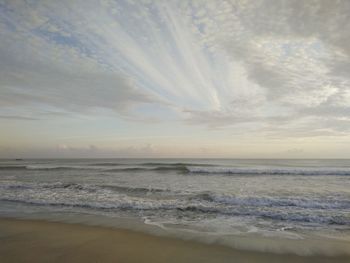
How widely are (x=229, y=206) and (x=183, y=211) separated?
1926mm

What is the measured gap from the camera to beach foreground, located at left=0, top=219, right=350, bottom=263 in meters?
4.59

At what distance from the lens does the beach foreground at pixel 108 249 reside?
181 inches

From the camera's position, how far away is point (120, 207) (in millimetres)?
9258

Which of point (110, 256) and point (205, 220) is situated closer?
point (110, 256)

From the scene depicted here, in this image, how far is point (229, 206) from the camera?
9.35m

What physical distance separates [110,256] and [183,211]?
165 inches

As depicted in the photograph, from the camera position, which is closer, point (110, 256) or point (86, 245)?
point (110, 256)

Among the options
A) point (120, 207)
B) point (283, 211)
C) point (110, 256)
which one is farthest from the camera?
point (120, 207)

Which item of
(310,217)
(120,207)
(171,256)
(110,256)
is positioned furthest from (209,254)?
(120,207)

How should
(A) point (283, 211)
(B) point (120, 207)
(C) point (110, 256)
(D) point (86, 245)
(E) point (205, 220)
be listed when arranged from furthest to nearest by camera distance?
1. (B) point (120, 207)
2. (A) point (283, 211)
3. (E) point (205, 220)
4. (D) point (86, 245)
5. (C) point (110, 256)

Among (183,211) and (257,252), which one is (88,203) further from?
(257,252)

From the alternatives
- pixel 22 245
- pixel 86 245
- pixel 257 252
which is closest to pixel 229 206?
pixel 257 252

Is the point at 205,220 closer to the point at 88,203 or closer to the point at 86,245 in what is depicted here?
the point at 86,245

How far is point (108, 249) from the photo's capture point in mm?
5051
